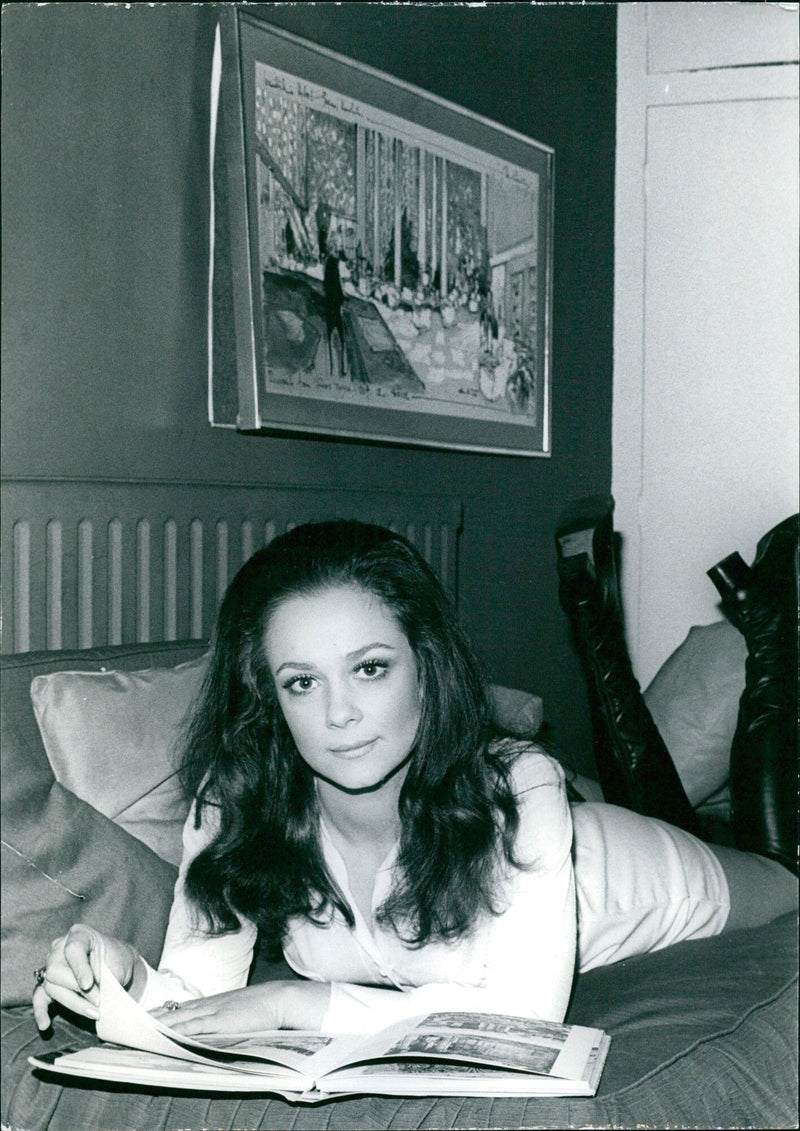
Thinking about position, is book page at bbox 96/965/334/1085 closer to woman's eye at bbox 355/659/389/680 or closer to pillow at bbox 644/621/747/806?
woman's eye at bbox 355/659/389/680

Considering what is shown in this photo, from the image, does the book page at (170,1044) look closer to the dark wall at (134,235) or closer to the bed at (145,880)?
the bed at (145,880)

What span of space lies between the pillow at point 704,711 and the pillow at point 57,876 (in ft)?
4.43

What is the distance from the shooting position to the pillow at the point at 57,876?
1.31m

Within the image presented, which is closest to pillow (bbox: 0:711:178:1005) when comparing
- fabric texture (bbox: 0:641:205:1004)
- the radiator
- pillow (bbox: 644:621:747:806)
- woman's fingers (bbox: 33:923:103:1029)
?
fabric texture (bbox: 0:641:205:1004)

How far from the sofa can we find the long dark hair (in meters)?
0.08

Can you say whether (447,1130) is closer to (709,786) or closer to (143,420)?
(143,420)

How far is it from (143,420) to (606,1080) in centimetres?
135

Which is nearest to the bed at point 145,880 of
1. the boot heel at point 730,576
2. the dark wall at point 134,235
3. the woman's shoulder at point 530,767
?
the dark wall at point 134,235

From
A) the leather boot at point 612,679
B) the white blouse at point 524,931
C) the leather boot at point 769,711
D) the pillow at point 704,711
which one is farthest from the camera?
the pillow at point 704,711

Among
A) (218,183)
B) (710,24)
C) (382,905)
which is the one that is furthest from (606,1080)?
(710,24)

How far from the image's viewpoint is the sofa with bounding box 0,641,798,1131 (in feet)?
3.59

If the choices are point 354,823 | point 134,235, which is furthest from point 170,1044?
point 134,235

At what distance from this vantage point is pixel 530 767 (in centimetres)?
148

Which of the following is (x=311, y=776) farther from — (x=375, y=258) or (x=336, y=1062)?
(x=375, y=258)
